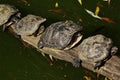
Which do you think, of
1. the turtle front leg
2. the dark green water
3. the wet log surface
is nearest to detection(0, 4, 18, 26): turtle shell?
the dark green water

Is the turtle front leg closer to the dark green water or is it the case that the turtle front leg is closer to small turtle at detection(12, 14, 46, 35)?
the dark green water

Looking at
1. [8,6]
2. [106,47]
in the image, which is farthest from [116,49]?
[8,6]

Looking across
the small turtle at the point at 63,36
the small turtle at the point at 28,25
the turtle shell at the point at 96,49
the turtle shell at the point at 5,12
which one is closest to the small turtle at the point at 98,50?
the turtle shell at the point at 96,49

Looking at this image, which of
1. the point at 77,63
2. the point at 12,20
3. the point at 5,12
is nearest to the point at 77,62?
the point at 77,63

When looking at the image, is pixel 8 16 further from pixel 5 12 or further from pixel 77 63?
pixel 77 63

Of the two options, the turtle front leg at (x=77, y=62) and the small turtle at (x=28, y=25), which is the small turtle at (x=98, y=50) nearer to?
the turtle front leg at (x=77, y=62)

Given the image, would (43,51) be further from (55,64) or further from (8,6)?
(8,6)
